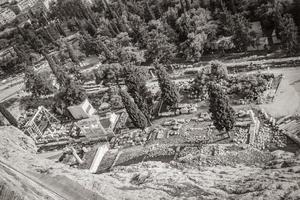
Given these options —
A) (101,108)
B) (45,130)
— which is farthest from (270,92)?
(45,130)

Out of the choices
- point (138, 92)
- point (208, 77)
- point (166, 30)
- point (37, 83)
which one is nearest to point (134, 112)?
point (138, 92)

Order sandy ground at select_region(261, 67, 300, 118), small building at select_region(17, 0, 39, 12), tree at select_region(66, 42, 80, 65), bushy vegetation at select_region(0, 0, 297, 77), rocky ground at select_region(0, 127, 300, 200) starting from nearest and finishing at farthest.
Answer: rocky ground at select_region(0, 127, 300, 200) → sandy ground at select_region(261, 67, 300, 118) → bushy vegetation at select_region(0, 0, 297, 77) → tree at select_region(66, 42, 80, 65) → small building at select_region(17, 0, 39, 12)

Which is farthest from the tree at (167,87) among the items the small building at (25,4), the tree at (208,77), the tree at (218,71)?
the small building at (25,4)

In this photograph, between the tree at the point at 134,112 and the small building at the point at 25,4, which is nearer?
the tree at the point at 134,112

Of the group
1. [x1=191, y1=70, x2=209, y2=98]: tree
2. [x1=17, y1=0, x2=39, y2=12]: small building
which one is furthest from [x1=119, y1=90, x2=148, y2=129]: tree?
[x1=17, y1=0, x2=39, y2=12]: small building

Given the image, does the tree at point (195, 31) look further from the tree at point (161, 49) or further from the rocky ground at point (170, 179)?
Answer: the rocky ground at point (170, 179)

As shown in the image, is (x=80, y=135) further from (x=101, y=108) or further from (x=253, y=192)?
(x=253, y=192)

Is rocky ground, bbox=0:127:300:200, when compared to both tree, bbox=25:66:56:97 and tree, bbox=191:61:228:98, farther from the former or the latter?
tree, bbox=25:66:56:97
